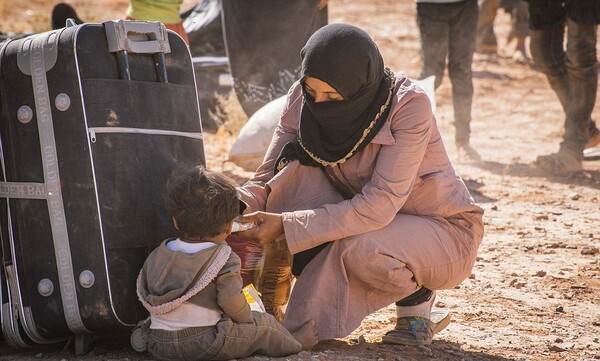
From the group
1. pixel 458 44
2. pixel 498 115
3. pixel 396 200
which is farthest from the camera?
pixel 498 115

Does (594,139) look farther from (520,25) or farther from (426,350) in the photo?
(520,25)

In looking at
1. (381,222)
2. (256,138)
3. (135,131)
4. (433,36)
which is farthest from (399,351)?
(433,36)

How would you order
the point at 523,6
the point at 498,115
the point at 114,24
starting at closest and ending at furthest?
the point at 114,24
the point at 498,115
the point at 523,6

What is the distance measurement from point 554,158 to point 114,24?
473 cm

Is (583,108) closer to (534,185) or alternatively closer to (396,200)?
(534,185)

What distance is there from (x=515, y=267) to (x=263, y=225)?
185cm

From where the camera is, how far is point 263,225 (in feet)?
11.0

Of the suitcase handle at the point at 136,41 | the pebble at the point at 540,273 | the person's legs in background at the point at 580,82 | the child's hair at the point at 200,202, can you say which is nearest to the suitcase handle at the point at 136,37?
the suitcase handle at the point at 136,41

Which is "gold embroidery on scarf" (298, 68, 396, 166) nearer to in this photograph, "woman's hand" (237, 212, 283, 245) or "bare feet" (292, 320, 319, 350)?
"woman's hand" (237, 212, 283, 245)

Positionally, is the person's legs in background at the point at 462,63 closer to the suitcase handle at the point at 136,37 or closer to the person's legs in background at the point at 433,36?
the person's legs in background at the point at 433,36

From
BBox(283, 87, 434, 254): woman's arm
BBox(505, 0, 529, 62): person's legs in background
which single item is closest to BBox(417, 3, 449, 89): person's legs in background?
BBox(283, 87, 434, 254): woman's arm

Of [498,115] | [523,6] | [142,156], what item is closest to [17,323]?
[142,156]

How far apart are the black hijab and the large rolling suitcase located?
62cm

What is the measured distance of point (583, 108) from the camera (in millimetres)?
6977
